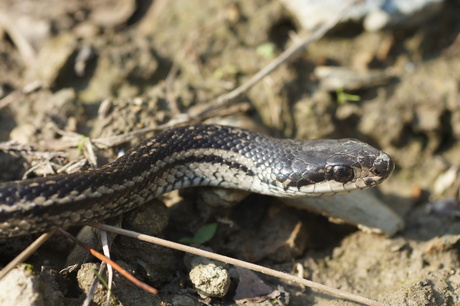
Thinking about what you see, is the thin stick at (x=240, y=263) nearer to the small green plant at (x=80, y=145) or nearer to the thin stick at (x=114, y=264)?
the thin stick at (x=114, y=264)

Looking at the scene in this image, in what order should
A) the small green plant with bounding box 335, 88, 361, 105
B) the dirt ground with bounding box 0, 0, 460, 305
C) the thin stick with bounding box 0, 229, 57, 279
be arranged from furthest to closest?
the small green plant with bounding box 335, 88, 361, 105
the dirt ground with bounding box 0, 0, 460, 305
the thin stick with bounding box 0, 229, 57, 279

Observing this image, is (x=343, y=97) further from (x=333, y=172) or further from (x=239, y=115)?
(x=333, y=172)

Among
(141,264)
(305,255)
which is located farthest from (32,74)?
(305,255)

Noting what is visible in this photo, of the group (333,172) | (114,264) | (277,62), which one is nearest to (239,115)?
(277,62)

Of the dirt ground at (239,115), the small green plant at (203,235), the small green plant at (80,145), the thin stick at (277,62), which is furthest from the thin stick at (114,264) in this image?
the thin stick at (277,62)

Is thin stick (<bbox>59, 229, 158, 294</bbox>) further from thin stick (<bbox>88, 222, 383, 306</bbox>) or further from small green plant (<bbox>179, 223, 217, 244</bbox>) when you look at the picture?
small green plant (<bbox>179, 223, 217, 244</bbox>)

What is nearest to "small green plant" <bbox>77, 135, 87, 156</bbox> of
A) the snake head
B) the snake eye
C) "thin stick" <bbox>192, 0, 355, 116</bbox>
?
"thin stick" <bbox>192, 0, 355, 116</bbox>

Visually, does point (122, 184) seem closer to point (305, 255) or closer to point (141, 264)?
point (141, 264)
